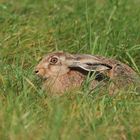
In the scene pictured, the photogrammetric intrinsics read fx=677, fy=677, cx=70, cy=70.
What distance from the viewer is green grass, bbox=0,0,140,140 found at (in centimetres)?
448

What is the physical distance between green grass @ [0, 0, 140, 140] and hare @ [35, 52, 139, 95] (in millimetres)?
199

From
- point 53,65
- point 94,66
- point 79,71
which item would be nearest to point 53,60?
point 53,65

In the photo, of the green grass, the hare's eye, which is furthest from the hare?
the green grass

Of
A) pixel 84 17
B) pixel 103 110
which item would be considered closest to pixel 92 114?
pixel 103 110

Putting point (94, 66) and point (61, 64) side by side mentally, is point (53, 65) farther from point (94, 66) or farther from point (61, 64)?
point (94, 66)

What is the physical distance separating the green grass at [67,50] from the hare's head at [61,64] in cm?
16

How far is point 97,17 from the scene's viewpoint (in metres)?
7.54

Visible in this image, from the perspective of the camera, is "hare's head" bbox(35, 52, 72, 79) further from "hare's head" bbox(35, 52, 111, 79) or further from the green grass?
the green grass

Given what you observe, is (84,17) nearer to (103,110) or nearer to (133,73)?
(133,73)

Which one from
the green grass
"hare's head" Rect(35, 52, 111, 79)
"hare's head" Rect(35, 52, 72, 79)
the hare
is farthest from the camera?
"hare's head" Rect(35, 52, 72, 79)

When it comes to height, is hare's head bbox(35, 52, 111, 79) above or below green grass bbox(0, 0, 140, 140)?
below

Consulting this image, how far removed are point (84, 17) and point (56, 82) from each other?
1283 millimetres

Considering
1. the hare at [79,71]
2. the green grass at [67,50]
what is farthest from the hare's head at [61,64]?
the green grass at [67,50]

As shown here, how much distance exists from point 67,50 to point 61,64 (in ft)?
1.48
